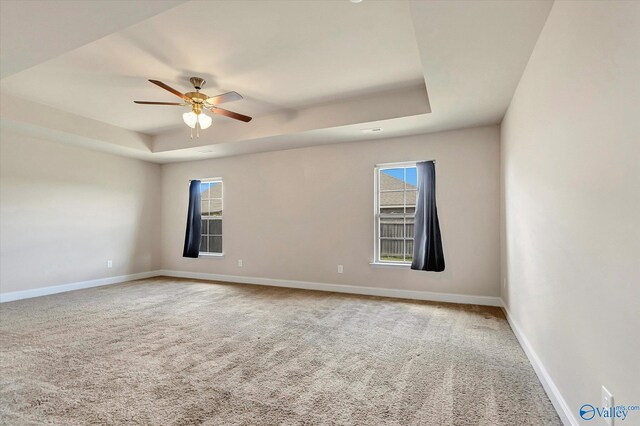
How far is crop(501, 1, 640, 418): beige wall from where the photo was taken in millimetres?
1114

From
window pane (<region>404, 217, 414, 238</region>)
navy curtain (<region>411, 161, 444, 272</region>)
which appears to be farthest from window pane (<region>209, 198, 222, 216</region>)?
navy curtain (<region>411, 161, 444, 272</region>)

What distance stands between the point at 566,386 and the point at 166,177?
726 cm

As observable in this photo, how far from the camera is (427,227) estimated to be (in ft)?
14.5

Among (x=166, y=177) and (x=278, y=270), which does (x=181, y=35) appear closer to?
(x=278, y=270)

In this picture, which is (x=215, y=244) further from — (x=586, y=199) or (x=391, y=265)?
(x=586, y=199)

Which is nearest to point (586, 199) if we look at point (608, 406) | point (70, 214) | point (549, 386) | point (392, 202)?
point (608, 406)

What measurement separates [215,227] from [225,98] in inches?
146

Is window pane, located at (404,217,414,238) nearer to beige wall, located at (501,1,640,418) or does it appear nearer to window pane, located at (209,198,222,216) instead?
beige wall, located at (501,1,640,418)

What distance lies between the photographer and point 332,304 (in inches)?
167

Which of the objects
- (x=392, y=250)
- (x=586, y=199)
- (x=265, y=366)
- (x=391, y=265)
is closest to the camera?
(x=586, y=199)

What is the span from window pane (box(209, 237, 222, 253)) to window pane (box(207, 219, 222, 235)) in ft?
0.42

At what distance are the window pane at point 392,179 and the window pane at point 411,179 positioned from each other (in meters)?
0.09

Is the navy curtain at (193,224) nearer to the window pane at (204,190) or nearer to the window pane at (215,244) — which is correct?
the window pane at (204,190)

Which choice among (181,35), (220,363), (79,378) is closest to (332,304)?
(220,363)
